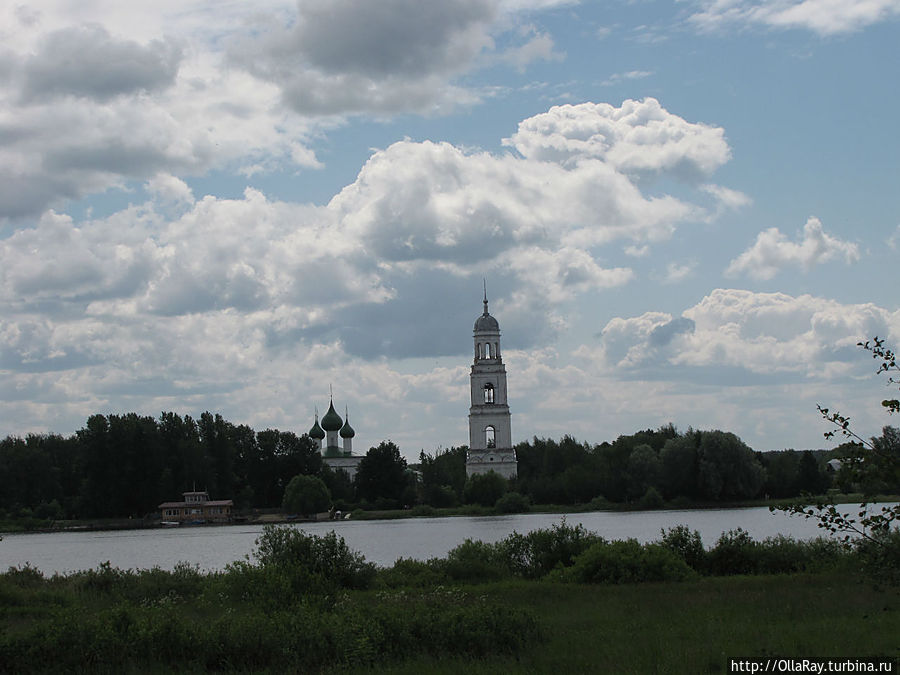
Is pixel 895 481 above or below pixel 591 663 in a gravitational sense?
above

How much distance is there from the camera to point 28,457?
107750 millimetres

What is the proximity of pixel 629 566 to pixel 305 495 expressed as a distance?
78177 mm

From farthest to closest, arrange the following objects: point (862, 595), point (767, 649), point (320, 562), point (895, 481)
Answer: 1. point (320, 562)
2. point (862, 595)
3. point (767, 649)
4. point (895, 481)

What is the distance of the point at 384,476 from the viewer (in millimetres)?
112688

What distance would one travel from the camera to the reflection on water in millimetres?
51656

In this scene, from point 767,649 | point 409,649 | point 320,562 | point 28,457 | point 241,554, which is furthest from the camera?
point 28,457

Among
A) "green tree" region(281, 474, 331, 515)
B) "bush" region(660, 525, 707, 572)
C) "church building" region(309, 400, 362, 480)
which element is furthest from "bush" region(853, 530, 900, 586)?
"church building" region(309, 400, 362, 480)

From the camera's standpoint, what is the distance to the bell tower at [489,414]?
407 ft

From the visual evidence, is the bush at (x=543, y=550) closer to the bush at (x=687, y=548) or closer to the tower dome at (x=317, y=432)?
the bush at (x=687, y=548)

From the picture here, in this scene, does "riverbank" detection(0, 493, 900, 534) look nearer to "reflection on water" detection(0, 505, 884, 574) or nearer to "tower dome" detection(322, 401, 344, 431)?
"reflection on water" detection(0, 505, 884, 574)

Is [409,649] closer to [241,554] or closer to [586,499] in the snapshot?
[241,554]

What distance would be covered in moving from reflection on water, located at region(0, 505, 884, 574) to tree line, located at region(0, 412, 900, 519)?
17.9 feet

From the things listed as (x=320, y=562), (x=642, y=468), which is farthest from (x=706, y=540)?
(x=642, y=468)

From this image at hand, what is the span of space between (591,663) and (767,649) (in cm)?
264
